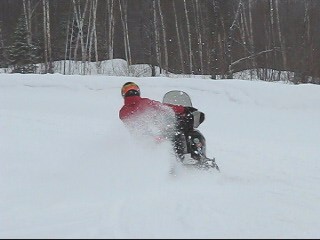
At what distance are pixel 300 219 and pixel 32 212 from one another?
2082 millimetres

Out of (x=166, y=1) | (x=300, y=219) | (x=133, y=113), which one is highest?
(x=166, y=1)

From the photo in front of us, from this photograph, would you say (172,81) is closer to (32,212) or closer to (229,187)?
(229,187)

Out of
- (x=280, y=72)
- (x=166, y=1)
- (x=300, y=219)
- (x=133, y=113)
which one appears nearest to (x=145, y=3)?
(x=166, y=1)

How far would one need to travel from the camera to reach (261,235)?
10.8 ft

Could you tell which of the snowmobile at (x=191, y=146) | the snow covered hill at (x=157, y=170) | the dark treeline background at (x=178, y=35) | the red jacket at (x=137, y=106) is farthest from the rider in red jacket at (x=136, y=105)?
the dark treeline background at (x=178, y=35)

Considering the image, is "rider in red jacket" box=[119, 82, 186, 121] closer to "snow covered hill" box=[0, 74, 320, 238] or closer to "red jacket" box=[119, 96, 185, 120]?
"red jacket" box=[119, 96, 185, 120]

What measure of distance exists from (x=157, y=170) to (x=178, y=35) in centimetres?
2004

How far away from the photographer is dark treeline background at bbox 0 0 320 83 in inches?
755

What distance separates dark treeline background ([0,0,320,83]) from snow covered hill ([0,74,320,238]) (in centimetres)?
491

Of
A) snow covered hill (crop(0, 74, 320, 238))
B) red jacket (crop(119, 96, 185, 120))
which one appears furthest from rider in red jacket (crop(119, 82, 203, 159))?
snow covered hill (crop(0, 74, 320, 238))

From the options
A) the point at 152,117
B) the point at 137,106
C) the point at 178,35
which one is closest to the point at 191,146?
the point at 152,117

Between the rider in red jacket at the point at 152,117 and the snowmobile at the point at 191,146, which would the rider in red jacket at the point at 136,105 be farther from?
the snowmobile at the point at 191,146

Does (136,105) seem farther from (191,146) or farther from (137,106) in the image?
(191,146)

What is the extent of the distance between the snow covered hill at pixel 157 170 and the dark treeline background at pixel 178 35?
4.91m
